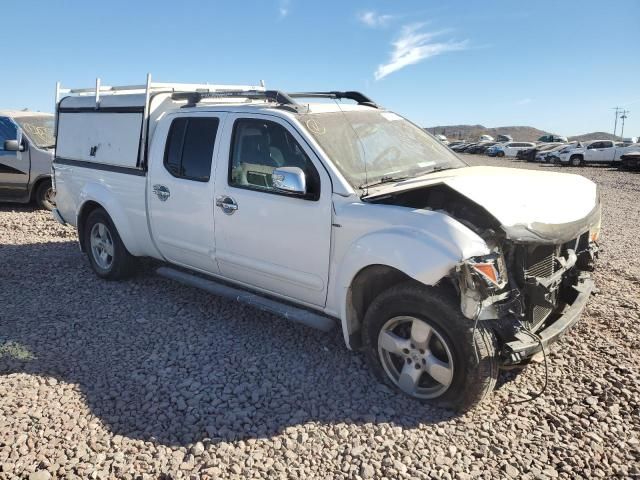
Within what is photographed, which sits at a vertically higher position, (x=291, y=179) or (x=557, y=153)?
(x=557, y=153)

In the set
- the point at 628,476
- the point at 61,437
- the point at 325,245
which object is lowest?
the point at 61,437

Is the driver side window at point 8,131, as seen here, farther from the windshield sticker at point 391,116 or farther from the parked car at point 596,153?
the parked car at point 596,153

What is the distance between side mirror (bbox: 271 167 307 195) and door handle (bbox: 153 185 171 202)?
1.70 m

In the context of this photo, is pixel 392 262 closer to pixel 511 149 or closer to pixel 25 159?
pixel 25 159

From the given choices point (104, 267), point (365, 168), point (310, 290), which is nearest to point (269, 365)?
point (310, 290)

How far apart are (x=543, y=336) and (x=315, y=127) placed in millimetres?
2180

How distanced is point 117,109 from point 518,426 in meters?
4.90

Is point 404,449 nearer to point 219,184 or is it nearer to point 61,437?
point 61,437

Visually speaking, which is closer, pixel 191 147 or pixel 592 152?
pixel 191 147

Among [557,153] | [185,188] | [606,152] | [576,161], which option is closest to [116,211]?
[185,188]

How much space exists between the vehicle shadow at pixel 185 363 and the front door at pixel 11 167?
16.1 ft

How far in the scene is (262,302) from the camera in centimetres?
427

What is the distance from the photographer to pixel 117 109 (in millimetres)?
5699

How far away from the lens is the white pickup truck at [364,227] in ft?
10.4
